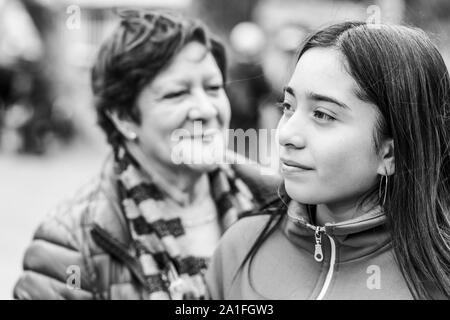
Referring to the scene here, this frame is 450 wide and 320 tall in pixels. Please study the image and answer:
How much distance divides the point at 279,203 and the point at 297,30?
3192mm

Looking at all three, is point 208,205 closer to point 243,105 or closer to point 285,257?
point 285,257

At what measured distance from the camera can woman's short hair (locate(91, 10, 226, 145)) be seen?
250 cm

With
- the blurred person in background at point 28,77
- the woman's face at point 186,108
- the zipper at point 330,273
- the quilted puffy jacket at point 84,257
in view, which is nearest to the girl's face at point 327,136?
the zipper at point 330,273

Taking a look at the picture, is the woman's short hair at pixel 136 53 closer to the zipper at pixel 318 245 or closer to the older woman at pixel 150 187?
Answer: the older woman at pixel 150 187

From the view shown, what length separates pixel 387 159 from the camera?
1722mm

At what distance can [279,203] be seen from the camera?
2062mm

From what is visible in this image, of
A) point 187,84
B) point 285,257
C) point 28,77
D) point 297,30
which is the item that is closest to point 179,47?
point 187,84

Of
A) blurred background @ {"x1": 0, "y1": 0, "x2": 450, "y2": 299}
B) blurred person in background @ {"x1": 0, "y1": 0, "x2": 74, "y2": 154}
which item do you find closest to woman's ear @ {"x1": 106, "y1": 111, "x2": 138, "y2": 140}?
blurred background @ {"x1": 0, "y1": 0, "x2": 450, "y2": 299}

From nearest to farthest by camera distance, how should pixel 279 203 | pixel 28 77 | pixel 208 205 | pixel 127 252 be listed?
pixel 279 203 → pixel 127 252 → pixel 208 205 → pixel 28 77

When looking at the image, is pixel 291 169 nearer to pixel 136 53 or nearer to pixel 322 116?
pixel 322 116

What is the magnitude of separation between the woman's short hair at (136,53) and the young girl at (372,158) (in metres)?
0.83

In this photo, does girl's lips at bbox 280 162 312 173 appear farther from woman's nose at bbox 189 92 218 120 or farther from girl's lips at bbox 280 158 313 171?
woman's nose at bbox 189 92 218 120
